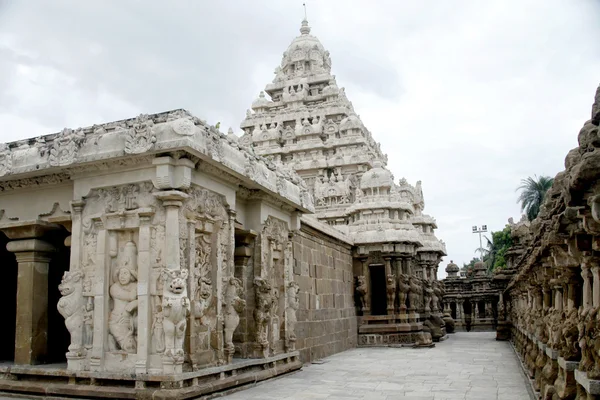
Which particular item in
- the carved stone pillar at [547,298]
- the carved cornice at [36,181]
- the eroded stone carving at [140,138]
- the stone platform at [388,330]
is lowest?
the stone platform at [388,330]

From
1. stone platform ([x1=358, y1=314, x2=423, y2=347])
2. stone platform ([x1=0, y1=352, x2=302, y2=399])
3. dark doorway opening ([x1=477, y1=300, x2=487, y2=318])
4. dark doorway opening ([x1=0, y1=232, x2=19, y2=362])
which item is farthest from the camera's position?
dark doorway opening ([x1=477, y1=300, x2=487, y2=318])

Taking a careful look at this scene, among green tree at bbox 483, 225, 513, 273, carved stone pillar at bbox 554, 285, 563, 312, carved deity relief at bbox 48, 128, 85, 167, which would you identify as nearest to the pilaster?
carved deity relief at bbox 48, 128, 85, 167

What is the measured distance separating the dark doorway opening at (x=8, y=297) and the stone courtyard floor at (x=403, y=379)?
16.9 feet

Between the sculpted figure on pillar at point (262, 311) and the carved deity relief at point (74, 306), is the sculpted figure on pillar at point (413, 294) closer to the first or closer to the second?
the sculpted figure on pillar at point (262, 311)

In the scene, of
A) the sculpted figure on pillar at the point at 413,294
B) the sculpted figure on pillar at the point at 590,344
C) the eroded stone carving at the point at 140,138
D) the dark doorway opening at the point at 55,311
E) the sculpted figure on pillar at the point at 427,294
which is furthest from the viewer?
the sculpted figure on pillar at the point at 427,294

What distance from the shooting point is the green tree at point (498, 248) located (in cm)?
4637

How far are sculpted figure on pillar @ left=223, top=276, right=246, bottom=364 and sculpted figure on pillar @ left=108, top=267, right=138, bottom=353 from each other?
1.58 metres

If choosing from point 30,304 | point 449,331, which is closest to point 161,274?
point 30,304

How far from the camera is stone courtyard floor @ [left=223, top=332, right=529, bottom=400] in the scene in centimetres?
845

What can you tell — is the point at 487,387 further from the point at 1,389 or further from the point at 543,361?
the point at 1,389

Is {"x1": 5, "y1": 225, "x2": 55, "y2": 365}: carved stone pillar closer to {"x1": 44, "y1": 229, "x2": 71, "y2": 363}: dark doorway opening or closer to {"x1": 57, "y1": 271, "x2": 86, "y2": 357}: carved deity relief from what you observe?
{"x1": 44, "y1": 229, "x2": 71, "y2": 363}: dark doorway opening

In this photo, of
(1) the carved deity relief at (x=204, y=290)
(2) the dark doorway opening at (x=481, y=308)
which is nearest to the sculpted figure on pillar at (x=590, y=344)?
(1) the carved deity relief at (x=204, y=290)

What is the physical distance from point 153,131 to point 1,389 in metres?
4.30

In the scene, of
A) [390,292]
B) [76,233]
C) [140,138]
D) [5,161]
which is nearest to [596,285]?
[140,138]
